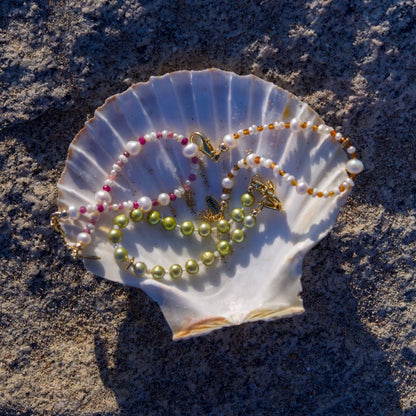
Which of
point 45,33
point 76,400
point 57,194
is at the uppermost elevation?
point 45,33

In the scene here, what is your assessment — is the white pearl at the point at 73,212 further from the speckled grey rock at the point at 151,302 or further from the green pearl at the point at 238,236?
the green pearl at the point at 238,236

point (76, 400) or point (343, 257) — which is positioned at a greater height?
point (343, 257)

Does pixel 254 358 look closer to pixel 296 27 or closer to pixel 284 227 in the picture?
pixel 284 227

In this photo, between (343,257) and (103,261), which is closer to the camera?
(103,261)

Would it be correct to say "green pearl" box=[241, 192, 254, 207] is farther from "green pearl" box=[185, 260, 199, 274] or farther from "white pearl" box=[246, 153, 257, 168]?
"green pearl" box=[185, 260, 199, 274]

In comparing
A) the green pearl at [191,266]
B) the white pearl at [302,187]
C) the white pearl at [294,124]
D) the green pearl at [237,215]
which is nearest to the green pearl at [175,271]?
the green pearl at [191,266]

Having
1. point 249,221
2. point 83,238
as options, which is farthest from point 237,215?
point 83,238

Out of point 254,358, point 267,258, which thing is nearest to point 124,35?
point 267,258
